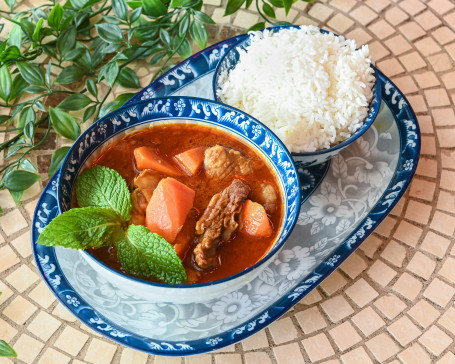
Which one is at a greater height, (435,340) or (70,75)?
(70,75)

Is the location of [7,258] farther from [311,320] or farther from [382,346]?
[382,346]

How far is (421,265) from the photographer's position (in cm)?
181

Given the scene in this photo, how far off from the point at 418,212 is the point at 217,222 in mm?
830

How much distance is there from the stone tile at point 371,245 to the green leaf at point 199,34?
110 cm

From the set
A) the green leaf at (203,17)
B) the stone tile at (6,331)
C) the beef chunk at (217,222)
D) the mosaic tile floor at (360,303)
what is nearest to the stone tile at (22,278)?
the mosaic tile floor at (360,303)

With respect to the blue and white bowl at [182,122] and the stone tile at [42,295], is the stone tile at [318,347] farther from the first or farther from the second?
the stone tile at [42,295]

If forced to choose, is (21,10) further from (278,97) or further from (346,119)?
(346,119)

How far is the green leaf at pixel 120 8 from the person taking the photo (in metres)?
2.32

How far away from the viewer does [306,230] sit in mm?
1822

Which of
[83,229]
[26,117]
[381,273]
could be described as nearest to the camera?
[83,229]

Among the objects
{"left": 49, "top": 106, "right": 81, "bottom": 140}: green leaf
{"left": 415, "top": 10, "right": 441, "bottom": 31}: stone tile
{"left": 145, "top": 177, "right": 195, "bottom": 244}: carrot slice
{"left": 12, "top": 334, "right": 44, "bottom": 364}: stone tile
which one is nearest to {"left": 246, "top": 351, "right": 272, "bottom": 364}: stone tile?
{"left": 145, "top": 177, "right": 195, "bottom": 244}: carrot slice

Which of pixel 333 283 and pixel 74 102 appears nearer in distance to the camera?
pixel 333 283

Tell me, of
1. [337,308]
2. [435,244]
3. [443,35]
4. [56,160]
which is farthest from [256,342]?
[443,35]

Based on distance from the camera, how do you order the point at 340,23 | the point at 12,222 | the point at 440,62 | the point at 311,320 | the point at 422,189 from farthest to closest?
the point at 340,23, the point at 440,62, the point at 422,189, the point at 12,222, the point at 311,320
